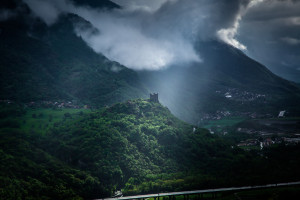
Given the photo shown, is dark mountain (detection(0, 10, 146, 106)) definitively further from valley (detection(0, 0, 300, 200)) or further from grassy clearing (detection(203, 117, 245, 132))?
grassy clearing (detection(203, 117, 245, 132))

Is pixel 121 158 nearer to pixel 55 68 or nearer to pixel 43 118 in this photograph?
pixel 43 118

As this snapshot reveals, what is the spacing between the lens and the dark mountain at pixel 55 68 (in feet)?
411

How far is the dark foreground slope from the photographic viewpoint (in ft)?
202

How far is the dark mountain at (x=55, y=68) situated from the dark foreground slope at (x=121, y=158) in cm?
2801

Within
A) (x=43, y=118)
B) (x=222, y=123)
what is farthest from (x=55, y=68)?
(x=222, y=123)

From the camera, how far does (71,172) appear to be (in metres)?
65.5

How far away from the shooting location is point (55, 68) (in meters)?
156

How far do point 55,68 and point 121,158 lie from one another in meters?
105

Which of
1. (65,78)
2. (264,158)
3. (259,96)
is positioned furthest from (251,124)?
(65,78)

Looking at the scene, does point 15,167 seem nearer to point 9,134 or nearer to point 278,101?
point 9,134

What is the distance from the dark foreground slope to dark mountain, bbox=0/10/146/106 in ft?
91.9

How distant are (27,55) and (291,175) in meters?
150

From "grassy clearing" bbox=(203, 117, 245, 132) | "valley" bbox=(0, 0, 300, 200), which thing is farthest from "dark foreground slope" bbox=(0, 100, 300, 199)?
→ "grassy clearing" bbox=(203, 117, 245, 132)

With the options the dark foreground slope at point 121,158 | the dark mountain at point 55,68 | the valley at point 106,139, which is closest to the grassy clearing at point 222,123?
the valley at point 106,139
